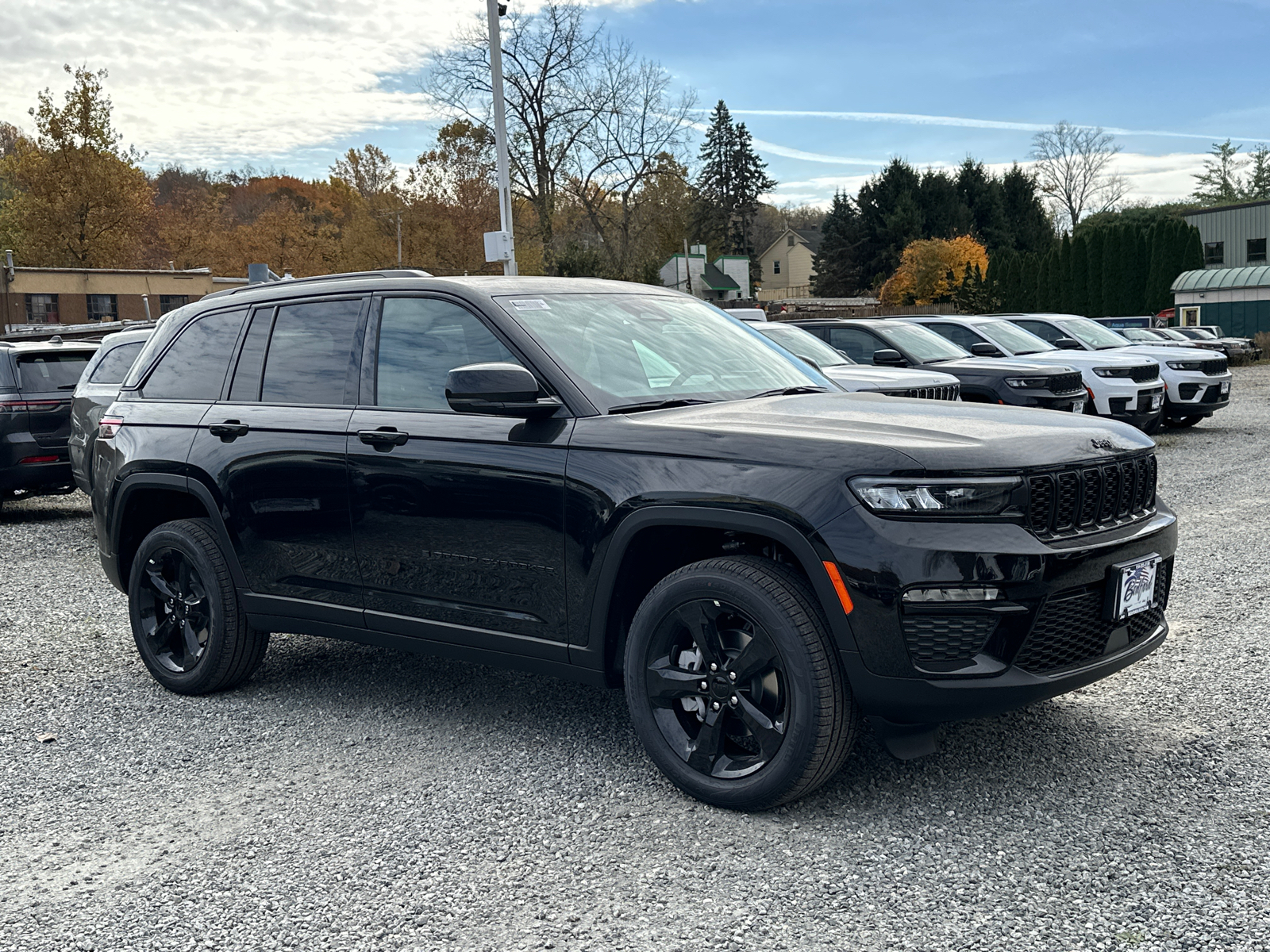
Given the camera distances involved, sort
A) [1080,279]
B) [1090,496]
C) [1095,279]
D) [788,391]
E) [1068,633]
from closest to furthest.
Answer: [1068,633], [1090,496], [788,391], [1095,279], [1080,279]

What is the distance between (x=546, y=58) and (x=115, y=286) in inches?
794

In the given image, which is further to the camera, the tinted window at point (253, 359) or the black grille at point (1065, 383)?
the black grille at point (1065, 383)

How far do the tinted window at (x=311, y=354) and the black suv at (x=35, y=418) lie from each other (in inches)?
293

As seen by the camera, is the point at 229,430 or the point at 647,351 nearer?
the point at 647,351

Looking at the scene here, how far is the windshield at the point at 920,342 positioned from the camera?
13.6 meters

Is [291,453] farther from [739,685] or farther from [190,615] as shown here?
[739,685]

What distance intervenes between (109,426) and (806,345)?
805 centimetres

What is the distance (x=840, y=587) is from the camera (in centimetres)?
340

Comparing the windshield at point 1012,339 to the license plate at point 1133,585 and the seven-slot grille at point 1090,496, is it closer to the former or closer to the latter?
the seven-slot grille at point 1090,496

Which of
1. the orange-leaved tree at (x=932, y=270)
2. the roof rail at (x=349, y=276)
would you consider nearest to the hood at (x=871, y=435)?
the roof rail at (x=349, y=276)

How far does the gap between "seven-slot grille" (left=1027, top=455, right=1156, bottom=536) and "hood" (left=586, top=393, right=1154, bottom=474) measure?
5 cm

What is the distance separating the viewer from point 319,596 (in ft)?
15.8

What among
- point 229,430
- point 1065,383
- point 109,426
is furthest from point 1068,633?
point 1065,383

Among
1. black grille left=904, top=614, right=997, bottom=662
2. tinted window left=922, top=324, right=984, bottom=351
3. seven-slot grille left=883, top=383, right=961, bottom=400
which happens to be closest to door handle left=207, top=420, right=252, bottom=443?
black grille left=904, top=614, right=997, bottom=662
